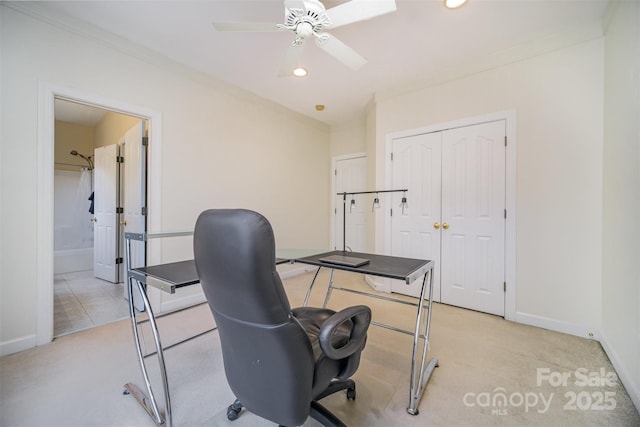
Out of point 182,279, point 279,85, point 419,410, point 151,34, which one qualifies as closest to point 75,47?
point 151,34

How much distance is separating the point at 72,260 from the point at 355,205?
16.8 feet

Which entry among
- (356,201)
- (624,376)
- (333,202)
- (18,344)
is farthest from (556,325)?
(18,344)

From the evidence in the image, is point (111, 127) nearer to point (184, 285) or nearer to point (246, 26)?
point (246, 26)

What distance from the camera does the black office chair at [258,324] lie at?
86 centimetres

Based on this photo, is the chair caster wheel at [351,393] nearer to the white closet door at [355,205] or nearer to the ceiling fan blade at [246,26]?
the ceiling fan blade at [246,26]

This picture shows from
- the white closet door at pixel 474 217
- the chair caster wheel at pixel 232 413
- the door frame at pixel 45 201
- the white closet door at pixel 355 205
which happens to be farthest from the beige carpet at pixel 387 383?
the white closet door at pixel 355 205

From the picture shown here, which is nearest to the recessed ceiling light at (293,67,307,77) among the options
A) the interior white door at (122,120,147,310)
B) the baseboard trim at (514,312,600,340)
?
the interior white door at (122,120,147,310)

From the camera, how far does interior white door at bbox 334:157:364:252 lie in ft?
15.3

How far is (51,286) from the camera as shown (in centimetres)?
218

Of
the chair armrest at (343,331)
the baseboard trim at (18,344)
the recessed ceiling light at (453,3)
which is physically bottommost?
the baseboard trim at (18,344)

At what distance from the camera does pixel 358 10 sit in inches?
59.8

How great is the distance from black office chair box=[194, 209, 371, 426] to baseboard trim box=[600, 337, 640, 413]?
1.75 metres

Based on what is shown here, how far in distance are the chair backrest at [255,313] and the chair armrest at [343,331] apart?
0.24 ft

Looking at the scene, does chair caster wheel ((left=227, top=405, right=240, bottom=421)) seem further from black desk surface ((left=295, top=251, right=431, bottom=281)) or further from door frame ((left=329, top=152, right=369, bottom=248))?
door frame ((left=329, top=152, right=369, bottom=248))
